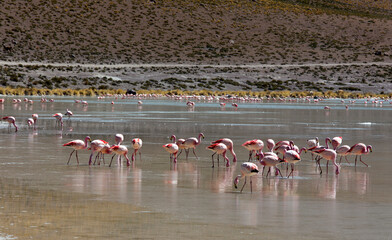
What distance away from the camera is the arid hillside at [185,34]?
309 feet

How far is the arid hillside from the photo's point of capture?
9412 centimetres

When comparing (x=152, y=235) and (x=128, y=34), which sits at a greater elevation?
(x=128, y=34)

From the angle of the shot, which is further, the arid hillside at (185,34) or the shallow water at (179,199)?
the arid hillside at (185,34)

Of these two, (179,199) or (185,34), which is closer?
(179,199)

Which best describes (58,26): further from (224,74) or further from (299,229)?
(299,229)

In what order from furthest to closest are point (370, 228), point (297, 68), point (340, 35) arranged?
point (340, 35) → point (297, 68) → point (370, 228)

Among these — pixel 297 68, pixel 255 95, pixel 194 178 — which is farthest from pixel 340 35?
pixel 194 178

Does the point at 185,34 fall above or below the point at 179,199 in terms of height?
above

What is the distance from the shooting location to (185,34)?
103 m

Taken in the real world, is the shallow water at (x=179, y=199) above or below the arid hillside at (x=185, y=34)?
below

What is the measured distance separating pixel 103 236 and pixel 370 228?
10.5 ft

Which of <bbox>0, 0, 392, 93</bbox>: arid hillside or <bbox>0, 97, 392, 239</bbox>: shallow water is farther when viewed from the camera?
<bbox>0, 0, 392, 93</bbox>: arid hillside

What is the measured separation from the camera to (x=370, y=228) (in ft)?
28.4

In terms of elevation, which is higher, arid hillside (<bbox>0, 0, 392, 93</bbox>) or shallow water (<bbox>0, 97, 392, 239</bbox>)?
arid hillside (<bbox>0, 0, 392, 93</bbox>)
